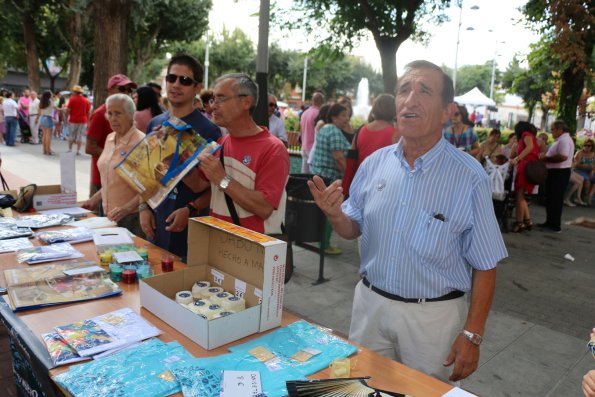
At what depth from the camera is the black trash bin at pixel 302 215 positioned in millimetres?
5297

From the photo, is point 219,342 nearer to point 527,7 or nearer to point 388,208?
point 388,208

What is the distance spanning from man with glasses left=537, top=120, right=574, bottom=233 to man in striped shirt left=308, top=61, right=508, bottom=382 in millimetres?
7647

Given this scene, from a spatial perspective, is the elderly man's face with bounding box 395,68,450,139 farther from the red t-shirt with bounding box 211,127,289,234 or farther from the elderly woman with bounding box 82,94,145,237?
the elderly woman with bounding box 82,94,145,237

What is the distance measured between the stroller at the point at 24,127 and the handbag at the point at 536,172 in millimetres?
16269

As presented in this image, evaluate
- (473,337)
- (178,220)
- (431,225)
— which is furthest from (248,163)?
(473,337)

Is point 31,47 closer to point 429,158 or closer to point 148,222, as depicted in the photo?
point 148,222

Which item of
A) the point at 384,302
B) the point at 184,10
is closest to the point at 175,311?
the point at 384,302

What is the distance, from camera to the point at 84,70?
33.9 m

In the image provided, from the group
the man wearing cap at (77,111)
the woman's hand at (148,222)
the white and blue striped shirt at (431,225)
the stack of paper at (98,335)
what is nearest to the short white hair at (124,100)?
the woman's hand at (148,222)

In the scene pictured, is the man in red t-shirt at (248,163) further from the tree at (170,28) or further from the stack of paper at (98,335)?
the tree at (170,28)

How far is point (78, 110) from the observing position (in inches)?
530

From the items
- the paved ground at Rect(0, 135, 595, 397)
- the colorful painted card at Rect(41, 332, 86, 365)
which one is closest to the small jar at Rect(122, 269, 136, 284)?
the colorful painted card at Rect(41, 332, 86, 365)

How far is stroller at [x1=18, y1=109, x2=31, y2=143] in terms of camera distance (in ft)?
54.4

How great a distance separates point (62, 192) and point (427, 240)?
130 inches
